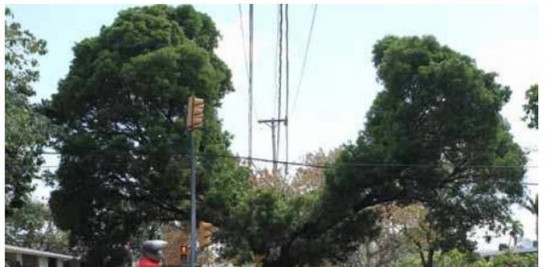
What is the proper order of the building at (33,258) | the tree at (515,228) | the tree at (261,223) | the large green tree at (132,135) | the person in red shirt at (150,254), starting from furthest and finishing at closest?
the building at (33,258) < the tree at (515,228) < the large green tree at (132,135) < the tree at (261,223) < the person in red shirt at (150,254)

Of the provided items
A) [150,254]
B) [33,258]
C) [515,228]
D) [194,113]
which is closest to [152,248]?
[150,254]

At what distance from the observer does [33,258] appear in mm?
49625

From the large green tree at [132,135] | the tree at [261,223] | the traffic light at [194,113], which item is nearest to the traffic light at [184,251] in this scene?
the traffic light at [194,113]

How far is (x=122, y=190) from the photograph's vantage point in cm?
3088

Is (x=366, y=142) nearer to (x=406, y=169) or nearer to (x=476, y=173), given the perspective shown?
(x=406, y=169)

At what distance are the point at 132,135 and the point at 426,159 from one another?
9.45 m

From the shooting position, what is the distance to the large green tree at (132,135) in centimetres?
2955

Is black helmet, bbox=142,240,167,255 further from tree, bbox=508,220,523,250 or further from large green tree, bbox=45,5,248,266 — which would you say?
tree, bbox=508,220,523,250

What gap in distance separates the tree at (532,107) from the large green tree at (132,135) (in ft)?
34.2

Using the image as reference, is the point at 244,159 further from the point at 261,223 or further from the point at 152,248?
the point at 152,248

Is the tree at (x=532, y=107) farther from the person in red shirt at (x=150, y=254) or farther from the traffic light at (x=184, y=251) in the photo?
the person in red shirt at (x=150, y=254)

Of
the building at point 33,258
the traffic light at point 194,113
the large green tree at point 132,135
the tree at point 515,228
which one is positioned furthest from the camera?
the building at point 33,258

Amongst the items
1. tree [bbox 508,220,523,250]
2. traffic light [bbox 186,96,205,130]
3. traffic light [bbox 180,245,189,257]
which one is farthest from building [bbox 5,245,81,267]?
traffic light [bbox 186,96,205,130]

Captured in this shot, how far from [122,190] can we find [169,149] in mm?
2633
